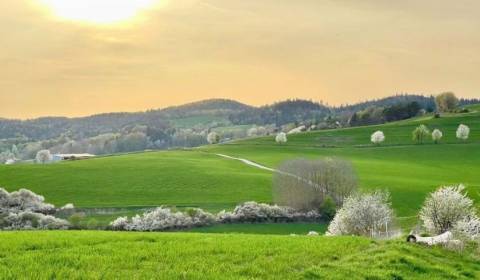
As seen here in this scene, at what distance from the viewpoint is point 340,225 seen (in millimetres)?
47156

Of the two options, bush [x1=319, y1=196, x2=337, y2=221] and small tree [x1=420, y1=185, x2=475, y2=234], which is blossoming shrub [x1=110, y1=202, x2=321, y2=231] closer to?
bush [x1=319, y1=196, x2=337, y2=221]

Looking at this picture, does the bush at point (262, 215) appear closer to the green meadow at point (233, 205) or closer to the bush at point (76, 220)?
the green meadow at point (233, 205)

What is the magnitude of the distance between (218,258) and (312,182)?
64.1 metres

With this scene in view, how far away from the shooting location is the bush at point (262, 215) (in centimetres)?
7175

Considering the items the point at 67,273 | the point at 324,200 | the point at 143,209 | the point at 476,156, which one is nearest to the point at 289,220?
the point at 324,200

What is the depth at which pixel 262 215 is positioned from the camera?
238 feet

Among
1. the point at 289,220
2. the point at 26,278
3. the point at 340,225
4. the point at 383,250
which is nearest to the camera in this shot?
the point at 26,278

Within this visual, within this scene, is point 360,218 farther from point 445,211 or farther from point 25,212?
point 25,212

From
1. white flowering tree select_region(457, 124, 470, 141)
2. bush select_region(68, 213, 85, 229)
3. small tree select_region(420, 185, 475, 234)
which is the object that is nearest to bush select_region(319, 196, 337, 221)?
Answer: small tree select_region(420, 185, 475, 234)

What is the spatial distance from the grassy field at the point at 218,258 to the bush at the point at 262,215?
A: 51.0m

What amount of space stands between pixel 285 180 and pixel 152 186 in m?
26.8

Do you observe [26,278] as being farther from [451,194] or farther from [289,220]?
[289,220]

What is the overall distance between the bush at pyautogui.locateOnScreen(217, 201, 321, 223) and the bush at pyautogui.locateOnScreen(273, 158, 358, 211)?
90.0 inches

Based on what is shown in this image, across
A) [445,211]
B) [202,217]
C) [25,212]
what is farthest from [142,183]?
[445,211]
